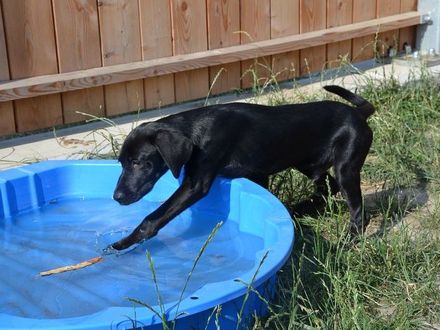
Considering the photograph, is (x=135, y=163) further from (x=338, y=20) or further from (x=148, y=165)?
(x=338, y=20)

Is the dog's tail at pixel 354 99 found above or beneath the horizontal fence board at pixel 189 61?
above

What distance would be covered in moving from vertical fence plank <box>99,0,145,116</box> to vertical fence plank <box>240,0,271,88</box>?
94cm

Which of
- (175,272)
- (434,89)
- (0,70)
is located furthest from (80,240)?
(434,89)

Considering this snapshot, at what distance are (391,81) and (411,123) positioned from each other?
61 cm

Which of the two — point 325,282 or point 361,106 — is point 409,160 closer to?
point 361,106

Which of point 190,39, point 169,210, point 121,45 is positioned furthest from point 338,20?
point 169,210

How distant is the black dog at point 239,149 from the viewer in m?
4.02

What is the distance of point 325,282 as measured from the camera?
3758mm

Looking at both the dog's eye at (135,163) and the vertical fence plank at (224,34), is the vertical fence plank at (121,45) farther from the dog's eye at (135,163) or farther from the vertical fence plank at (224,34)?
the dog's eye at (135,163)

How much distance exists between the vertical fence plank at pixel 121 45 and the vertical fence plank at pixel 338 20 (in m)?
1.96

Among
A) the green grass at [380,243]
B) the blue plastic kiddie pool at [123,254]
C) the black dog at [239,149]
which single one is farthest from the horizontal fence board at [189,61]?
the black dog at [239,149]

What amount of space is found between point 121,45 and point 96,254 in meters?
2.28

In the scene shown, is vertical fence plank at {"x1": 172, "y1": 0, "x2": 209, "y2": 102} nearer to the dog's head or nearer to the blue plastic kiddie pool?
the blue plastic kiddie pool

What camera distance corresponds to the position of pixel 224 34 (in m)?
6.68
